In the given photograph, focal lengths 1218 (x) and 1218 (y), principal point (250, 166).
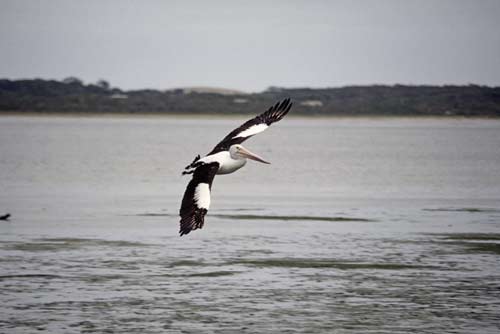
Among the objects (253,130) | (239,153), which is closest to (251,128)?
(253,130)

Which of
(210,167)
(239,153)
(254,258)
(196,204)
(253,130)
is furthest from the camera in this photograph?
(254,258)

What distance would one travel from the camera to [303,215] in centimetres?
2406

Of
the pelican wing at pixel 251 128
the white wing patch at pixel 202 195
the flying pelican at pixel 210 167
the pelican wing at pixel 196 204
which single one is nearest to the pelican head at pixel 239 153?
the flying pelican at pixel 210 167

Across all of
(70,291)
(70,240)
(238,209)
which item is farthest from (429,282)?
(238,209)

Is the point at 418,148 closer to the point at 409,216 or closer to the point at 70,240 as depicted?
the point at 409,216

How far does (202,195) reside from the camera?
13.6 meters

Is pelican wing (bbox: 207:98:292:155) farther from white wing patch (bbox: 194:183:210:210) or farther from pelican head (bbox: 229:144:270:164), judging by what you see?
white wing patch (bbox: 194:183:210:210)

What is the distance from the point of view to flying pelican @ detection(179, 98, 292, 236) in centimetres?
1347

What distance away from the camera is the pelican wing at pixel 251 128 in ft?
51.2

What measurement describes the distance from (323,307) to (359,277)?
6.54 ft

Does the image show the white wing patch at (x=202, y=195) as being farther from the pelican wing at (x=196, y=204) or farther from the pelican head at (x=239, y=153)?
the pelican head at (x=239, y=153)

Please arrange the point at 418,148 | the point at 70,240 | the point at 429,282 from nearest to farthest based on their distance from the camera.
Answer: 1. the point at 429,282
2. the point at 70,240
3. the point at 418,148

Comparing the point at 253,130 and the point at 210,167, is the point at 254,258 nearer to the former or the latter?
the point at 253,130

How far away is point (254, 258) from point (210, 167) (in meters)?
3.92
